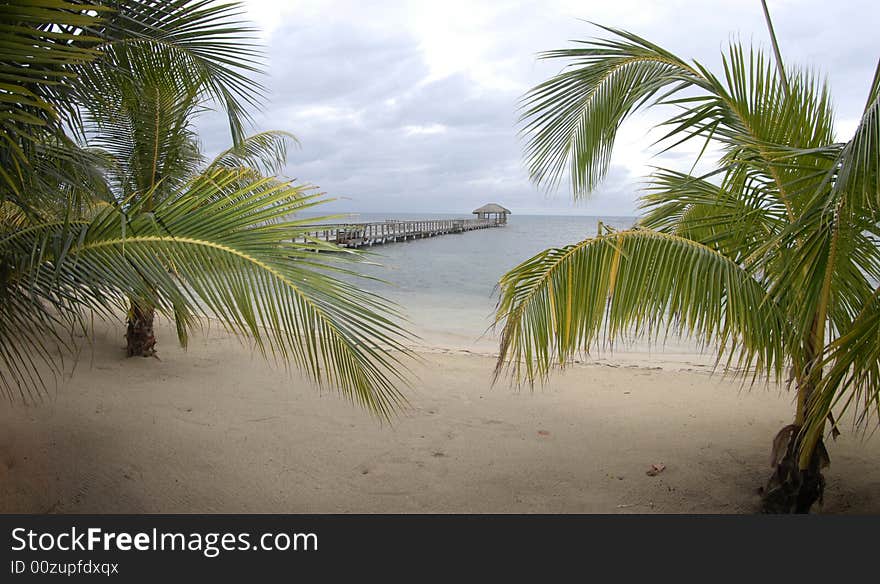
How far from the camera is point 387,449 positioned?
4.49m

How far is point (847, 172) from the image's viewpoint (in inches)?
81.9

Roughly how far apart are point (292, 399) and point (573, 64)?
12.7 feet

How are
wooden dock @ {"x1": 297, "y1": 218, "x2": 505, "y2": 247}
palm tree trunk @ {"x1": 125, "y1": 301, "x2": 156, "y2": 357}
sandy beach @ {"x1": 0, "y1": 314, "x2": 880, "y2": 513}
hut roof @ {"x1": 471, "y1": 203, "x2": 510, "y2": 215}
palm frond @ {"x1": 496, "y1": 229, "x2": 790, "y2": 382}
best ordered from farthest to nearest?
hut roof @ {"x1": 471, "y1": 203, "x2": 510, "y2": 215}
wooden dock @ {"x1": 297, "y1": 218, "x2": 505, "y2": 247}
palm tree trunk @ {"x1": 125, "y1": 301, "x2": 156, "y2": 357}
sandy beach @ {"x1": 0, "y1": 314, "x2": 880, "y2": 513}
palm frond @ {"x1": 496, "y1": 229, "x2": 790, "y2": 382}

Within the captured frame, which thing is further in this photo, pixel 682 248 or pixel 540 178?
pixel 540 178

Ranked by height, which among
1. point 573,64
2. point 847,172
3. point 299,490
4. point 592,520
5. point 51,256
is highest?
point 573,64

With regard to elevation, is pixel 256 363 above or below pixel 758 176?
below

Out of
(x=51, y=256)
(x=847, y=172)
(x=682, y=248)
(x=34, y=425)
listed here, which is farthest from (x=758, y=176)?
(x=34, y=425)

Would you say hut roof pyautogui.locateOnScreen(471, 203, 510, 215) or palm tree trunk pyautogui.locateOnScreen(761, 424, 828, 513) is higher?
hut roof pyautogui.locateOnScreen(471, 203, 510, 215)

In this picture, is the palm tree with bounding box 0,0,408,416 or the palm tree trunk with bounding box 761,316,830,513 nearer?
the palm tree with bounding box 0,0,408,416

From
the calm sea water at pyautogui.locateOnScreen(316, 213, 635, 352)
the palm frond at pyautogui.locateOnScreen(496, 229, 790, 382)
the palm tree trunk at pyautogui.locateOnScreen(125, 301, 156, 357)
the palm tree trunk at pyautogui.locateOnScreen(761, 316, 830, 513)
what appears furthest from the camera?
the calm sea water at pyautogui.locateOnScreen(316, 213, 635, 352)

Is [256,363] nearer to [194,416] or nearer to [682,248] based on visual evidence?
[194,416]

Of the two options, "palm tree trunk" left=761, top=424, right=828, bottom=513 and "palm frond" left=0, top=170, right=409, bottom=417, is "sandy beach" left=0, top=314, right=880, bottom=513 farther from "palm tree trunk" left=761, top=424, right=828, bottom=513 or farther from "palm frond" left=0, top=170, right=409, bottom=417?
"palm frond" left=0, top=170, right=409, bottom=417

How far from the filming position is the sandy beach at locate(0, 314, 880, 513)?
373cm

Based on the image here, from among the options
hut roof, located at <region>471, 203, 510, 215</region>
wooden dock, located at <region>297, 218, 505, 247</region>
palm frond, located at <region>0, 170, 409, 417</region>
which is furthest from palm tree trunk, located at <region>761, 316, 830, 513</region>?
hut roof, located at <region>471, 203, 510, 215</region>
